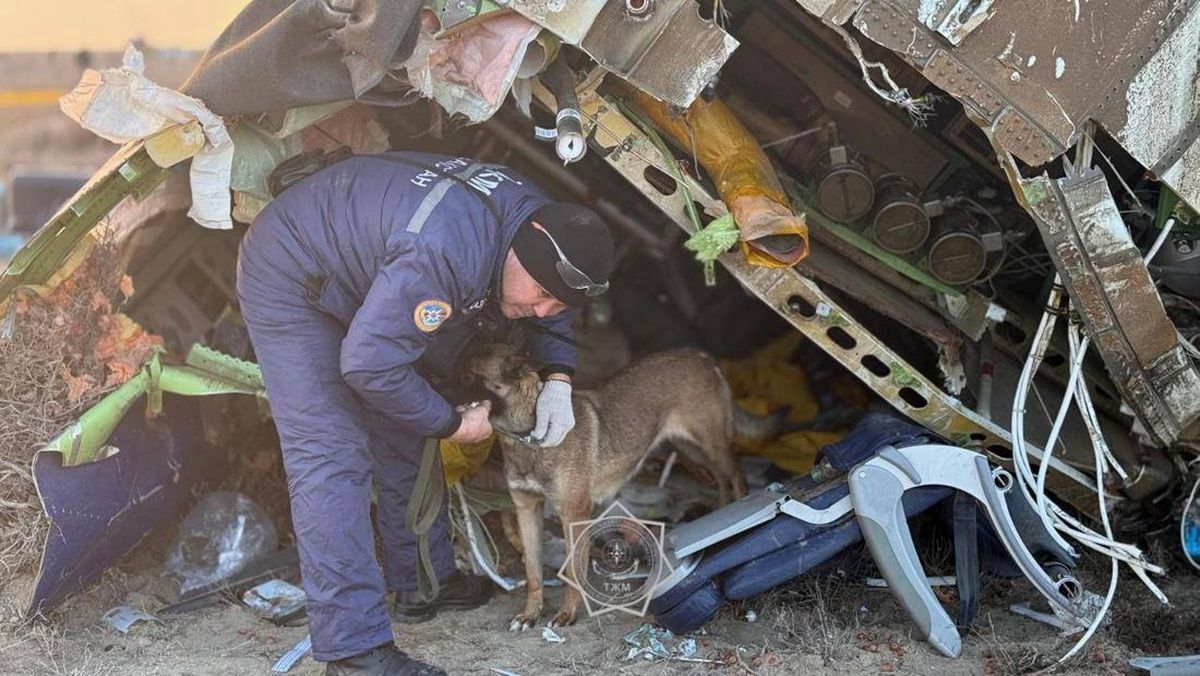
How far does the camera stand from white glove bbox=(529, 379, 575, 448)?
4785 mm

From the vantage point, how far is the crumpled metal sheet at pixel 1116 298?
4363mm

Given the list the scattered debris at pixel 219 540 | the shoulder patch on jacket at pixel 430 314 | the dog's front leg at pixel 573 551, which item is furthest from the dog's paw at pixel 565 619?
the shoulder patch on jacket at pixel 430 314

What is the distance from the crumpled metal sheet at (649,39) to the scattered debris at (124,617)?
9.88ft

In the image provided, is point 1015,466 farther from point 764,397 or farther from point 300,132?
point 300,132

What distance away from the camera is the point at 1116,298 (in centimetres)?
451

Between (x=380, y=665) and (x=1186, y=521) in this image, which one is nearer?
(x=380, y=665)

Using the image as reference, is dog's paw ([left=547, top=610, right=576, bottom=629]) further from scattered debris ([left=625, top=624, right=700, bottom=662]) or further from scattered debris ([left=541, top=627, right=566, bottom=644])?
scattered debris ([left=625, top=624, right=700, bottom=662])

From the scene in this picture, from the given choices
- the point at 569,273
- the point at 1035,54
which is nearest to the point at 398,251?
the point at 569,273

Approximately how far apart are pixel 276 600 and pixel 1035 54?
391 centimetres

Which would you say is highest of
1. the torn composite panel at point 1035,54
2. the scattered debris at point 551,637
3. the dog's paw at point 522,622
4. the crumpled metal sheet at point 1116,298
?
the torn composite panel at point 1035,54

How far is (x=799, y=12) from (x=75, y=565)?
4.08m

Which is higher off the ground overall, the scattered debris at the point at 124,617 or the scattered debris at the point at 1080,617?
the scattered debris at the point at 1080,617

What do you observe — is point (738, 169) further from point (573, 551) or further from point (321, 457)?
point (321, 457)

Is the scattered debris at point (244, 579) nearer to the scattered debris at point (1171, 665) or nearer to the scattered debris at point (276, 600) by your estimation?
the scattered debris at point (276, 600)
